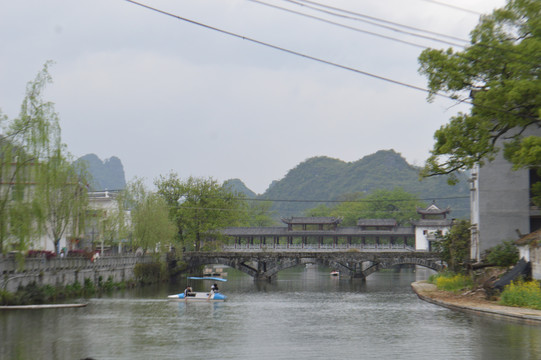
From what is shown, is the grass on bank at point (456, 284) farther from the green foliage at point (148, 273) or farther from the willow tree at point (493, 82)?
the green foliage at point (148, 273)

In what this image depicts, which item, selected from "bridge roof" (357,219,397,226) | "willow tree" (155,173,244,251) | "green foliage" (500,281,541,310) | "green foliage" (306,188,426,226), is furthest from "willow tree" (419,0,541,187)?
"green foliage" (306,188,426,226)

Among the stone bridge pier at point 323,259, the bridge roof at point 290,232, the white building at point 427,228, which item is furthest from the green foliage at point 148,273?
the white building at point 427,228

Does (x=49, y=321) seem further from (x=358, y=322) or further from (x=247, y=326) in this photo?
(x=358, y=322)

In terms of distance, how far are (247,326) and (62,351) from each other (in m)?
11.8

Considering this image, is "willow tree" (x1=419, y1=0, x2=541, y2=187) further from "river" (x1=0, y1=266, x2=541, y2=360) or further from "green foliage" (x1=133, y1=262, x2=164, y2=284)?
"green foliage" (x1=133, y1=262, x2=164, y2=284)

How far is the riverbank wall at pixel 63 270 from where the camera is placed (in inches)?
1556

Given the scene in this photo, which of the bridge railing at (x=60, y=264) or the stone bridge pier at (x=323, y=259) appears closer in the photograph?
the bridge railing at (x=60, y=264)

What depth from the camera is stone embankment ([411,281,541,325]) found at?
29.9 meters

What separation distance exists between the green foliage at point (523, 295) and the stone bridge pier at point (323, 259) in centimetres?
4339

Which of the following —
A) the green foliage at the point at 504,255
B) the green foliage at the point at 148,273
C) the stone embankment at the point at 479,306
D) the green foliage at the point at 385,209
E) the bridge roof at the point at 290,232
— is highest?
the green foliage at the point at 385,209

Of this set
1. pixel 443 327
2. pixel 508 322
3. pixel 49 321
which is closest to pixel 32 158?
pixel 49 321

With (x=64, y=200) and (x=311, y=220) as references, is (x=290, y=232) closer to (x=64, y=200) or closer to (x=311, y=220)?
(x=311, y=220)

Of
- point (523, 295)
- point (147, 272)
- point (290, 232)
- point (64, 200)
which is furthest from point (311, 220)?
point (523, 295)

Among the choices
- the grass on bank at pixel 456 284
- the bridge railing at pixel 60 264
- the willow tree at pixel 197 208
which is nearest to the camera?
the bridge railing at pixel 60 264
